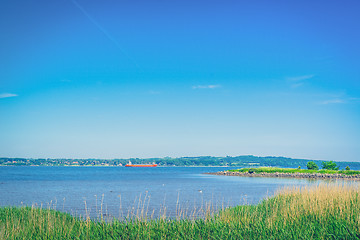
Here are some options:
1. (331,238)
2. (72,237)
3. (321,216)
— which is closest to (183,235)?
(72,237)

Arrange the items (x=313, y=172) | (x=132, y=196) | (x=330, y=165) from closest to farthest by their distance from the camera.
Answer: (x=132, y=196)
(x=313, y=172)
(x=330, y=165)

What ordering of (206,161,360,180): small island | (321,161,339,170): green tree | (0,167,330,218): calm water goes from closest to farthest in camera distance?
(0,167,330,218): calm water < (206,161,360,180): small island < (321,161,339,170): green tree

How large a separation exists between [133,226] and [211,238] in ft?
8.56

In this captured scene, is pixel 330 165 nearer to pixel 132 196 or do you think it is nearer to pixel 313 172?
pixel 313 172

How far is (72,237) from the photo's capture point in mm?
9516

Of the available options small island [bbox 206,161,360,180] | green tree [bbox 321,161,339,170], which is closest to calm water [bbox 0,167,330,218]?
small island [bbox 206,161,360,180]

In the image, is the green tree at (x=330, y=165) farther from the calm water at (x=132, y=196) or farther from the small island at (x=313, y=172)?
the calm water at (x=132, y=196)

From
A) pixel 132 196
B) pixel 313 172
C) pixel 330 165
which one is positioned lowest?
pixel 132 196

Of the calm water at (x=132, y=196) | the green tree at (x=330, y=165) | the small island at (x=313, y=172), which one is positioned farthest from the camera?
the green tree at (x=330, y=165)

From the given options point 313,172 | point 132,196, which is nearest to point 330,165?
point 313,172

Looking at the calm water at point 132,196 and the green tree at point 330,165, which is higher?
the green tree at point 330,165

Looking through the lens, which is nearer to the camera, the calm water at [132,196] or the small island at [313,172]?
the calm water at [132,196]

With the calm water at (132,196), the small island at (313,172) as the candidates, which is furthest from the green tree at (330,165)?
the calm water at (132,196)

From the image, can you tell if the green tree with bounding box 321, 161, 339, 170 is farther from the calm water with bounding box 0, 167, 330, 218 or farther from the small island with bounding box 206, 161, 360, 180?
the calm water with bounding box 0, 167, 330, 218
